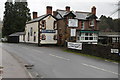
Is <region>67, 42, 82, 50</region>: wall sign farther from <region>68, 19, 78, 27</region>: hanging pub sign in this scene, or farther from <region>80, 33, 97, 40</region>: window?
<region>68, 19, 78, 27</region>: hanging pub sign

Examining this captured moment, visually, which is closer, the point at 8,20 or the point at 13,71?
the point at 13,71

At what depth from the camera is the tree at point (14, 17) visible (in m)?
67.7

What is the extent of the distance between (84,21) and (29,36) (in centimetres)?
1567

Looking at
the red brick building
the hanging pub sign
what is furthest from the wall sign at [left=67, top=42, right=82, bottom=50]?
the hanging pub sign

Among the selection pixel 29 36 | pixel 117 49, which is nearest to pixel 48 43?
pixel 29 36

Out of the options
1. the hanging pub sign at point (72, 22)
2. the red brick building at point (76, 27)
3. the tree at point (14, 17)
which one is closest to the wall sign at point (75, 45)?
the red brick building at point (76, 27)

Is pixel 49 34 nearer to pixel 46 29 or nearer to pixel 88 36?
pixel 46 29

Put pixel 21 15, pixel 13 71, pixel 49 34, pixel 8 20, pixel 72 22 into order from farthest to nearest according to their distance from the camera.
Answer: pixel 21 15 < pixel 8 20 < pixel 49 34 < pixel 72 22 < pixel 13 71

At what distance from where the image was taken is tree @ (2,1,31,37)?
222ft

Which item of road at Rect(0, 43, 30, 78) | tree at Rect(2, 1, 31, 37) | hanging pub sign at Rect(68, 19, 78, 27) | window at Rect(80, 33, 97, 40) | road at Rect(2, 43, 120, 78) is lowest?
road at Rect(2, 43, 120, 78)

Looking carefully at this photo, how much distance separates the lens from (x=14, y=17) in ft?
228

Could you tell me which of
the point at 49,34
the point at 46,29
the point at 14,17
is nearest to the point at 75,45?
the point at 49,34

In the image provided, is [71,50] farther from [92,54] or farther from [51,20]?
[51,20]

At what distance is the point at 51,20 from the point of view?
4397 centimetres
